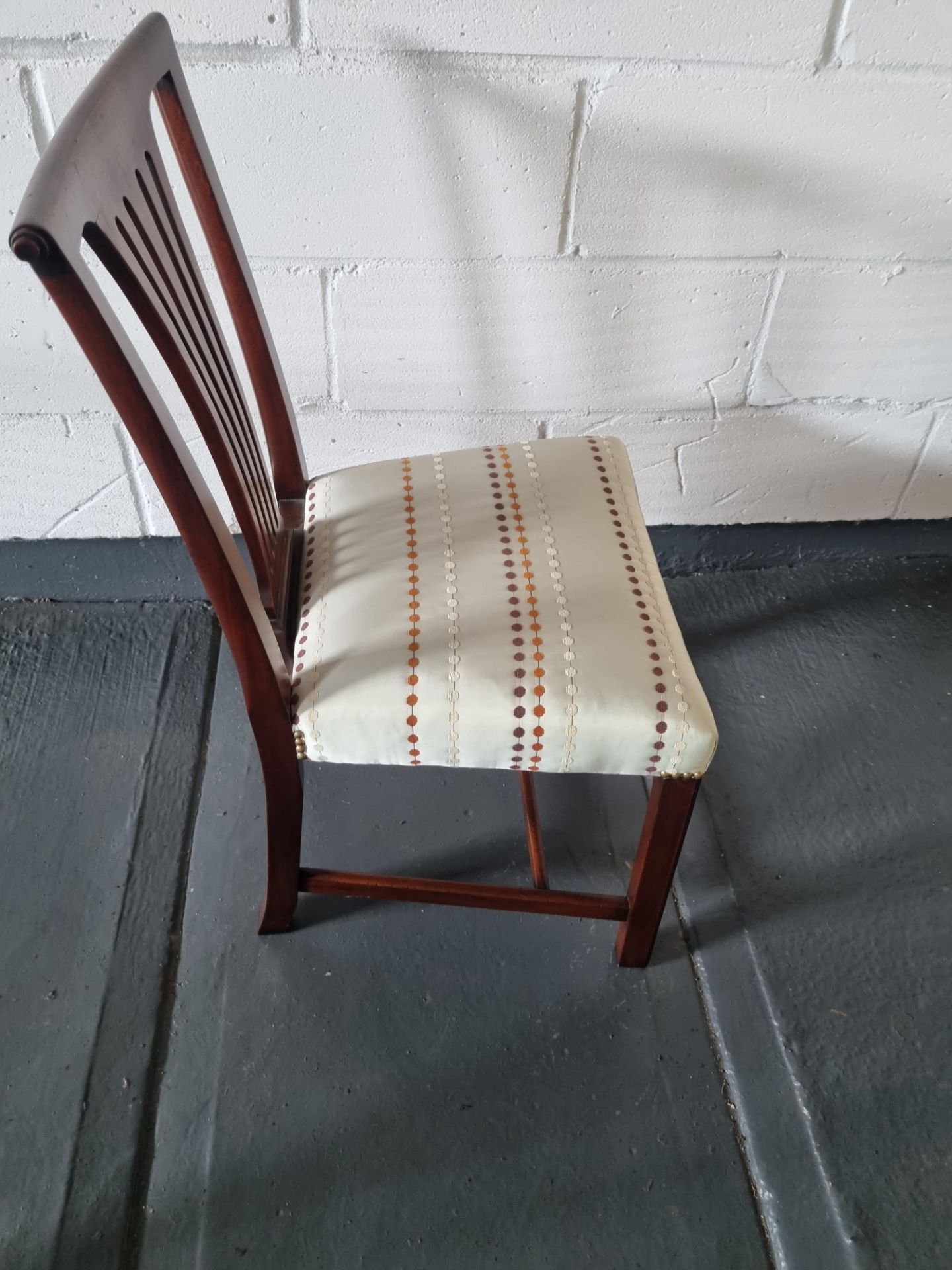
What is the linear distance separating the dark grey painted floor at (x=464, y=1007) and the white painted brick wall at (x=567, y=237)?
0.36 metres

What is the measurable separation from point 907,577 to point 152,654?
134cm

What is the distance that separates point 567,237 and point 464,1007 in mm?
1031

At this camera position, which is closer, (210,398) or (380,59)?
(210,398)

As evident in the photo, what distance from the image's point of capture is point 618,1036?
124 cm

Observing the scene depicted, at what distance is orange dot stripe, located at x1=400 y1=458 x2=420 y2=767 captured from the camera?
983 mm

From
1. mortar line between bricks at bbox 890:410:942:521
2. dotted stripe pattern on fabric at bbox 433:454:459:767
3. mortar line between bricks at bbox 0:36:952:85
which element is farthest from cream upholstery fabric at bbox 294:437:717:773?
mortar line between bricks at bbox 890:410:942:521

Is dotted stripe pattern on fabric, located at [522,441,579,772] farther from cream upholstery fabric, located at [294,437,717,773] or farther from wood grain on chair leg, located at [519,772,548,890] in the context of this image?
wood grain on chair leg, located at [519,772,548,890]

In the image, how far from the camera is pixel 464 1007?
4.15ft

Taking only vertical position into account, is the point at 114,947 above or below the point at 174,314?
below

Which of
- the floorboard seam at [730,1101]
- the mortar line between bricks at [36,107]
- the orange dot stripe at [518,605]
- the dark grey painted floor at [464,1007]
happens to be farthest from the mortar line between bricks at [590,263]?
the floorboard seam at [730,1101]

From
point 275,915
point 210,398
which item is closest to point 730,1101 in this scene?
point 275,915

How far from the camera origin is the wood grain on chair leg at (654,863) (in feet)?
3.51

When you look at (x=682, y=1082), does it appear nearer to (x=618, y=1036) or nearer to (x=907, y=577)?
(x=618, y=1036)

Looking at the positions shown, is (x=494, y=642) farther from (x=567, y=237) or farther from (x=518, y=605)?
(x=567, y=237)
